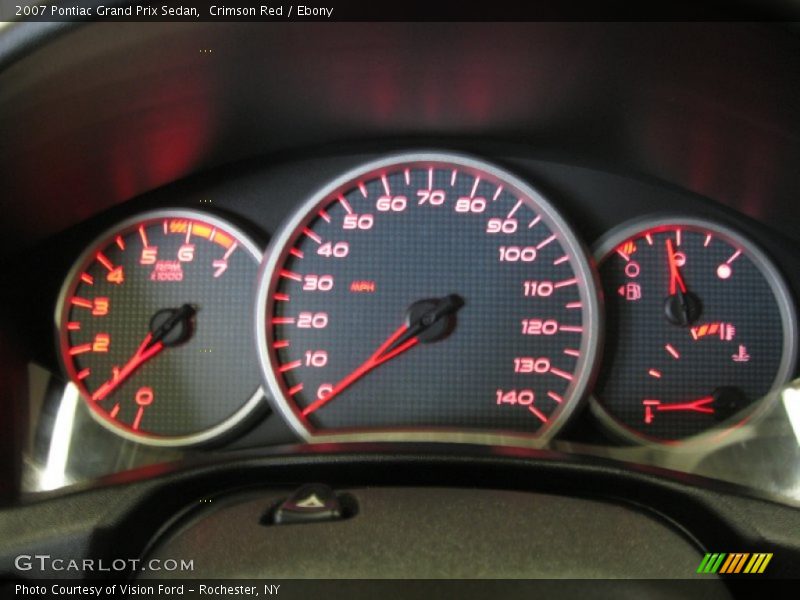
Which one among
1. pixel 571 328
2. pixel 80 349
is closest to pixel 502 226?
pixel 571 328

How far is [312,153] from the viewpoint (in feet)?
6.39

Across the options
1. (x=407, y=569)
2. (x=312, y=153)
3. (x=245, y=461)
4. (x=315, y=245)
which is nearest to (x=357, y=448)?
(x=245, y=461)

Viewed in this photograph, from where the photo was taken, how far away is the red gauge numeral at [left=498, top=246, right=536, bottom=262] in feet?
6.12

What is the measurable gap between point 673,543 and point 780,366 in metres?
0.91

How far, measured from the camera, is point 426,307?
183 cm

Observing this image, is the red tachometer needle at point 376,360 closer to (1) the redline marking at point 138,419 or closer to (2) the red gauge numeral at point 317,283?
(2) the red gauge numeral at point 317,283

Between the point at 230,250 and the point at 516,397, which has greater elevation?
the point at 230,250

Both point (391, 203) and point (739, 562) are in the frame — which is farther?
point (391, 203)

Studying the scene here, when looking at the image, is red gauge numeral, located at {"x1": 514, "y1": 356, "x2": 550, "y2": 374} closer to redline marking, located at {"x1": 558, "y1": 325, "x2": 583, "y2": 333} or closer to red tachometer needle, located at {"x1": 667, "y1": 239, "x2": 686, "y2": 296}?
redline marking, located at {"x1": 558, "y1": 325, "x2": 583, "y2": 333}

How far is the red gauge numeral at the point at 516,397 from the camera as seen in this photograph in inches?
71.3

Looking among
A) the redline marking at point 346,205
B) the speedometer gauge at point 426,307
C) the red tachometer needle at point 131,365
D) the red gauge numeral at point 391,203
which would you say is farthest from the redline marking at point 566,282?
the red tachometer needle at point 131,365

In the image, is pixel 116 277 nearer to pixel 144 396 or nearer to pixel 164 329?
pixel 164 329

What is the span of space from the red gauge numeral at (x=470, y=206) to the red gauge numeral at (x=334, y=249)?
10.8 inches

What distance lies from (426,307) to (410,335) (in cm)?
7
